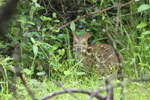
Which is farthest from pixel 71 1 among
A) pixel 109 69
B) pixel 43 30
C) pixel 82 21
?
pixel 109 69

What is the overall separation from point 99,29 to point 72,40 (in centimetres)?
61

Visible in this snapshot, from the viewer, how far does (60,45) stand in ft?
16.2

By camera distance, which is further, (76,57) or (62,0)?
(62,0)

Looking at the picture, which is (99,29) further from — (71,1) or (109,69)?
(109,69)

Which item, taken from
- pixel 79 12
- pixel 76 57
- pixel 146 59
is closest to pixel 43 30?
pixel 76 57

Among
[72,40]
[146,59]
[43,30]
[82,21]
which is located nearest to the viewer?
[146,59]

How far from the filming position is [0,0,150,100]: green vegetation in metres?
3.77

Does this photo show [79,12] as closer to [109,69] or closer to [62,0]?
[62,0]

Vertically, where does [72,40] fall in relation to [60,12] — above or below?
below

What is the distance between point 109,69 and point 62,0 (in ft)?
5.51

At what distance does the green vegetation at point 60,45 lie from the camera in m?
3.77

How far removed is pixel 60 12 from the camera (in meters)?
5.51

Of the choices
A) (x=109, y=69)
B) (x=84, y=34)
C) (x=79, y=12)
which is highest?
(x=79, y=12)

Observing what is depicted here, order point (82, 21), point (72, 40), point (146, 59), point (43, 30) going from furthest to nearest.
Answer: point (72, 40), point (82, 21), point (43, 30), point (146, 59)
